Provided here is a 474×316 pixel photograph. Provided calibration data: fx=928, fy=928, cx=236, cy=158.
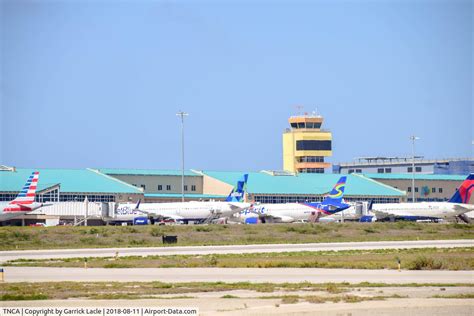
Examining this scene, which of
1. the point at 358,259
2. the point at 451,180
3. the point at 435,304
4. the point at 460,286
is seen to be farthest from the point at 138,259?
the point at 451,180

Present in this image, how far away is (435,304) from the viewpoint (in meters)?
31.6

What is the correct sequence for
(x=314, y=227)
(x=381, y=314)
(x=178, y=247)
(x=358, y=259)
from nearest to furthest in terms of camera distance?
(x=381, y=314) < (x=358, y=259) < (x=178, y=247) < (x=314, y=227)

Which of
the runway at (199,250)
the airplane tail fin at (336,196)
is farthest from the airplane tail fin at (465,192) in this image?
the runway at (199,250)

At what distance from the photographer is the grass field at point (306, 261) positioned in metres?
50.3

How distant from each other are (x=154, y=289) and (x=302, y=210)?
8799 centimetres

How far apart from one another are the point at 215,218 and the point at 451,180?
71166 mm

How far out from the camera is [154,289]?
1489 inches

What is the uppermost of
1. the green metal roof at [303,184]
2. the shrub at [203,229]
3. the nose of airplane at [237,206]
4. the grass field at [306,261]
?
the green metal roof at [303,184]

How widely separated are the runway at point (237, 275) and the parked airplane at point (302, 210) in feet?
247

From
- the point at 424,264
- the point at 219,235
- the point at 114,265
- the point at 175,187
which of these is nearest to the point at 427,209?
the point at 219,235

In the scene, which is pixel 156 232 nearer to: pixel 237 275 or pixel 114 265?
pixel 114 265

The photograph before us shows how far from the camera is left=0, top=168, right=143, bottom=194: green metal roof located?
139 meters

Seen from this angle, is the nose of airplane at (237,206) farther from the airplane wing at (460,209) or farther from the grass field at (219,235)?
the airplane wing at (460,209)

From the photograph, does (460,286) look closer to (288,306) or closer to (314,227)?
(288,306)
